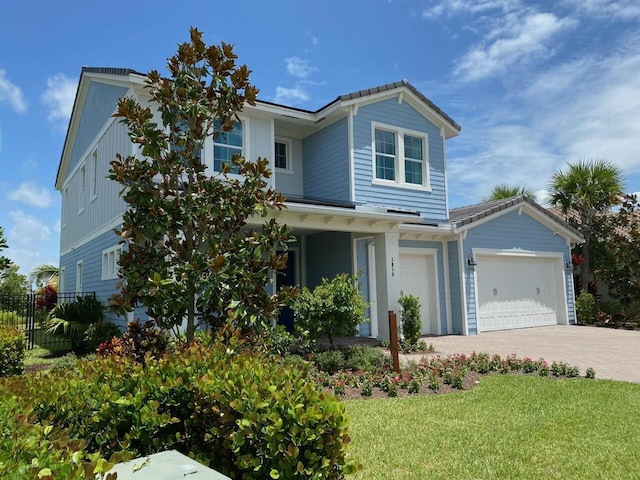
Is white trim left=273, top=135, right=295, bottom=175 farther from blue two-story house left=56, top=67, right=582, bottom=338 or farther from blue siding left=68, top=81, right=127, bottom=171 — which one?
blue siding left=68, top=81, right=127, bottom=171

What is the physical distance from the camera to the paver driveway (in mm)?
9305

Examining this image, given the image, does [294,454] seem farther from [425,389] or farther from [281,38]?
[281,38]

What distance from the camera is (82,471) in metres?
1.83

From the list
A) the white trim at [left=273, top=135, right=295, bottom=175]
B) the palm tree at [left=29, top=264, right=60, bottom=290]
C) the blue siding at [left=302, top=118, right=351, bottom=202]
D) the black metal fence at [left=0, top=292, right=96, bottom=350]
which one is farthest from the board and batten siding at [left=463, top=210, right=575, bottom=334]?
the palm tree at [left=29, top=264, right=60, bottom=290]

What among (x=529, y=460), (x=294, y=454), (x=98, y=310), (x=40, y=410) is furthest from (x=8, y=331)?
(x=529, y=460)

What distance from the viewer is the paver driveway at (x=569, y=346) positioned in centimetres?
930

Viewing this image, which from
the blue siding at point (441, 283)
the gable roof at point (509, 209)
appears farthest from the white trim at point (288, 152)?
the gable roof at point (509, 209)

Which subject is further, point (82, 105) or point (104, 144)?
point (82, 105)

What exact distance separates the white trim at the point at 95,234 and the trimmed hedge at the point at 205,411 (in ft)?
28.4

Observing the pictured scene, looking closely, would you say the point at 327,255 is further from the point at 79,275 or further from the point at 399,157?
the point at 79,275

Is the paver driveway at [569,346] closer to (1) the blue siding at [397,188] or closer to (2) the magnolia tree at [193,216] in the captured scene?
(1) the blue siding at [397,188]

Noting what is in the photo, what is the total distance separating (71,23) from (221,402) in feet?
37.5

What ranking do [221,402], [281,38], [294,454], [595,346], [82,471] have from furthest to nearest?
[595,346] < [281,38] < [221,402] < [294,454] < [82,471]

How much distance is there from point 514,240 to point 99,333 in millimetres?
13790
